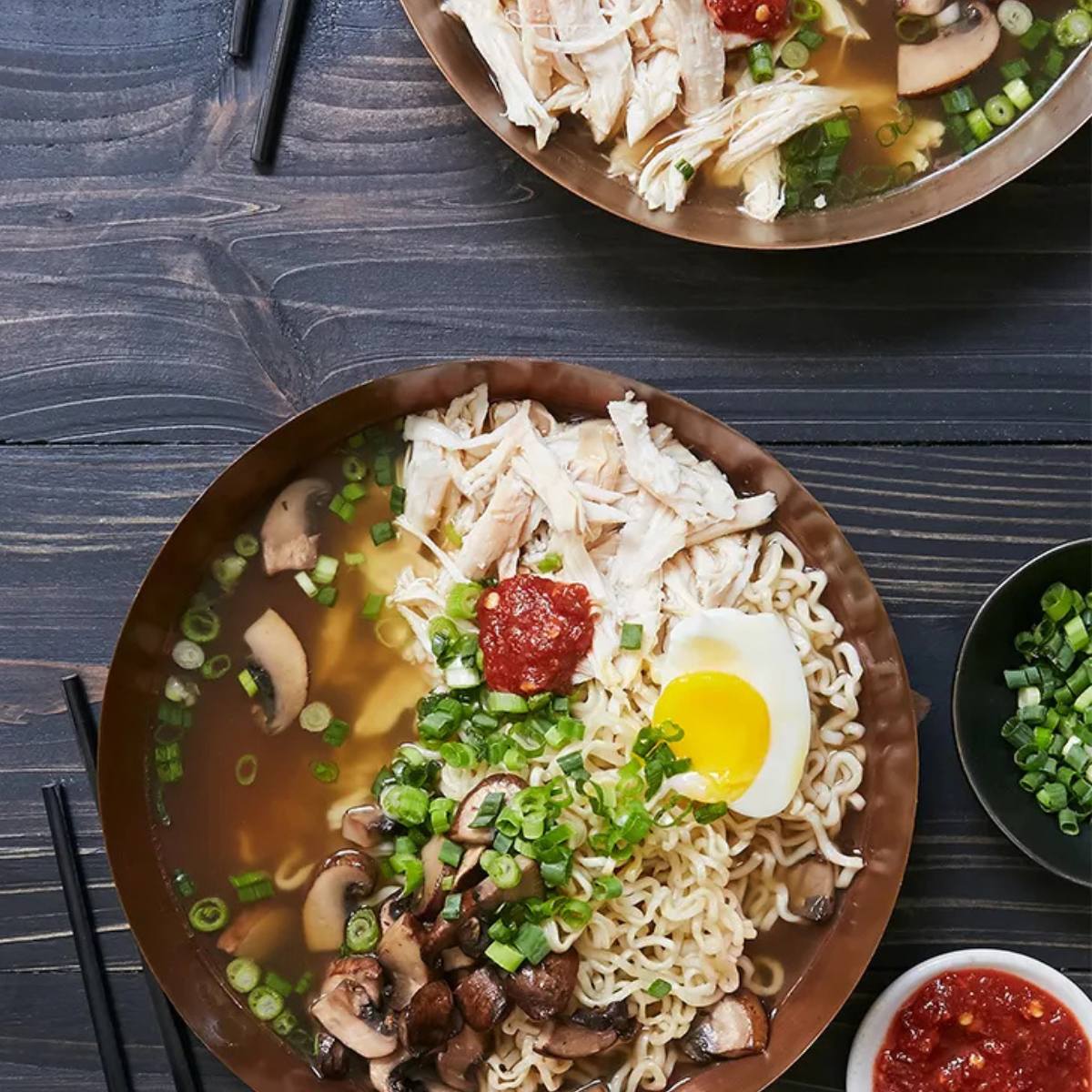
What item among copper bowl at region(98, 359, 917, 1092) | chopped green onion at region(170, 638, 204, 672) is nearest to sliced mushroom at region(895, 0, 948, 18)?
copper bowl at region(98, 359, 917, 1092)

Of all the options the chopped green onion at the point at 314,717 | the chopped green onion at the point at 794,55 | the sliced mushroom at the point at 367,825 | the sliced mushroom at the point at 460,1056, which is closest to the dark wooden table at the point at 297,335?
the chopped green onion at the point at 794,55

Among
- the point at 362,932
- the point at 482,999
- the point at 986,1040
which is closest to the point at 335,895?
the point at 362,932

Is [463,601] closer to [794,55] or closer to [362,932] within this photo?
[362,932]

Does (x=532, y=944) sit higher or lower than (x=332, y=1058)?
higher

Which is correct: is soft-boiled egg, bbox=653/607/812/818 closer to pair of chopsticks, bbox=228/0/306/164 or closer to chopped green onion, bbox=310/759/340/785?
chopped green onion, bbox=310/759/340/785

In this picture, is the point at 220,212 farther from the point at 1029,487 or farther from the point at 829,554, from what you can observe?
the point at 1029,487

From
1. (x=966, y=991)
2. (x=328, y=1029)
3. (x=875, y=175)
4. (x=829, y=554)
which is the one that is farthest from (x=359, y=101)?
(x=966, y=991)
